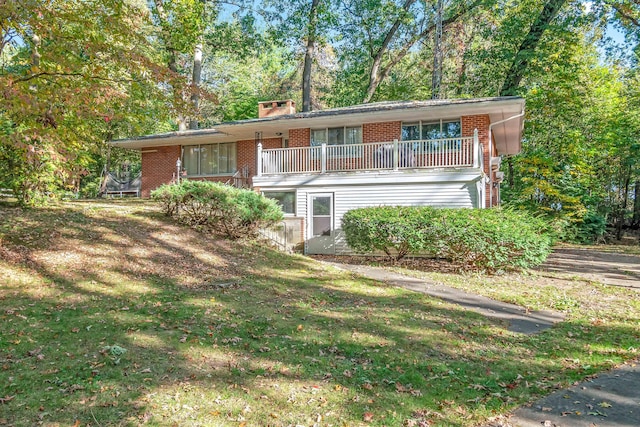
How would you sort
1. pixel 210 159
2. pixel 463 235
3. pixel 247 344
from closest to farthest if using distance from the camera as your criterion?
pixel 247 344 → pixel 463 235 → pixel 210 159

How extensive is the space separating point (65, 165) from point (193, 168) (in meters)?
12.2

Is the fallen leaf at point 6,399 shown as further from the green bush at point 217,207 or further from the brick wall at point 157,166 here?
the brick wall at point 157,166

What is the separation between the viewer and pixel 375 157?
574 inches

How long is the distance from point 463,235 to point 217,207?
6.58 m

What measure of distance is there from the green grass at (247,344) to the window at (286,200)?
21.2 feet

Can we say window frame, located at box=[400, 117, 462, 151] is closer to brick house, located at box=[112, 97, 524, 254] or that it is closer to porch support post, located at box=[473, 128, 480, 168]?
brick house, located at box=[112, 97, 524, 254]

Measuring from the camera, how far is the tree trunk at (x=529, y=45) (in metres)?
19.0

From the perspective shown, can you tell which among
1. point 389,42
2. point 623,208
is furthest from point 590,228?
point 389,42

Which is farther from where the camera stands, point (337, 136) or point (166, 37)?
point (166, 37)

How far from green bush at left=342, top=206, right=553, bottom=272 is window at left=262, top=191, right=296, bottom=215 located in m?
4.04

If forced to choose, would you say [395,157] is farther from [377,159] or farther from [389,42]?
[389,42]

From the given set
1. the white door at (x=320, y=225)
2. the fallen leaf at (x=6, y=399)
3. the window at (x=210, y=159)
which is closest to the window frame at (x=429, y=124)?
the white door at (x=320, y=225)

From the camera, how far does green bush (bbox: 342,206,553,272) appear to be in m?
10.1

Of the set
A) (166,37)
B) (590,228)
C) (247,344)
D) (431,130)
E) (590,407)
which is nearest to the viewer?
(590,407)
